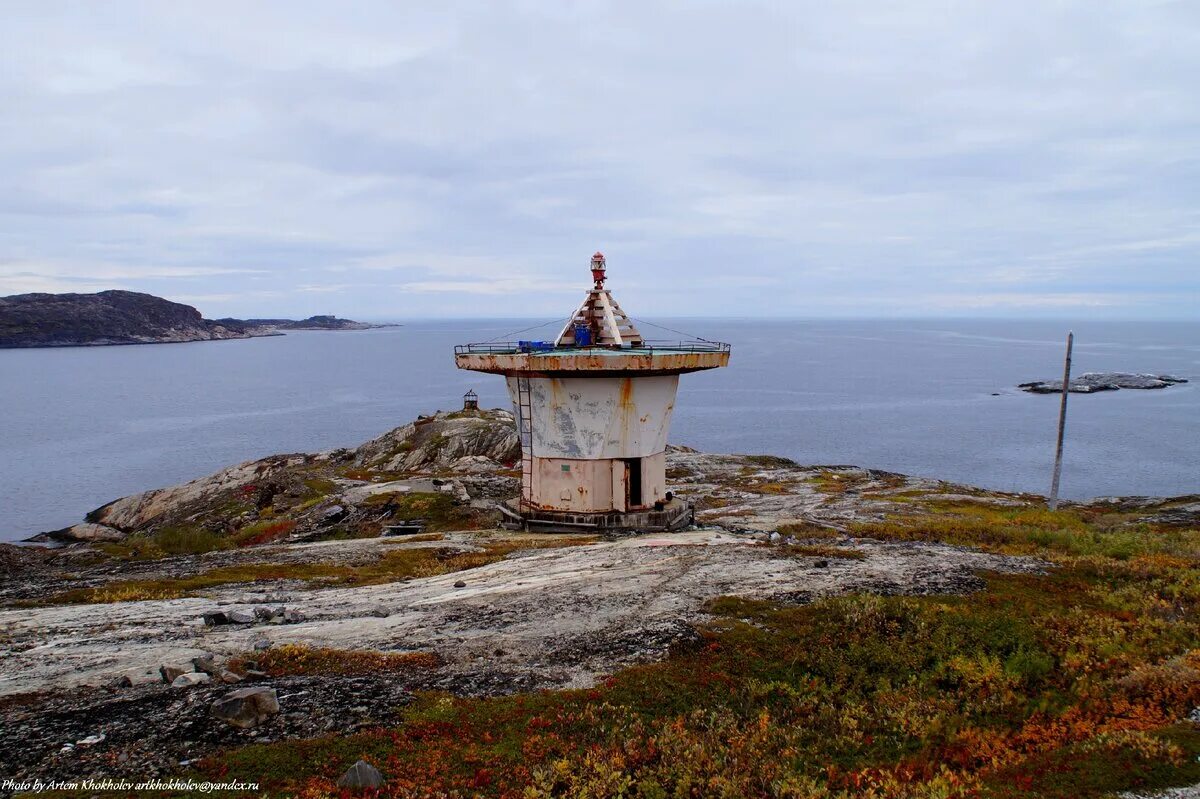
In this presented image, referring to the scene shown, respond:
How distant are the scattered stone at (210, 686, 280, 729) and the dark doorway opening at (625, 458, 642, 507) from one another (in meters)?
18.3

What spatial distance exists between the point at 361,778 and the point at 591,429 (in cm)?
1900

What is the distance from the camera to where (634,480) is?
27797 millimetres

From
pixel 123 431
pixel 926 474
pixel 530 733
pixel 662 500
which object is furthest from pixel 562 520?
pixel 123 431

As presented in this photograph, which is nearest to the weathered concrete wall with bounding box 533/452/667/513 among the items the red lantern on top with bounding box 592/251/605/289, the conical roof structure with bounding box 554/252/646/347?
the conical roof structure with bounding box 554/252/646/347

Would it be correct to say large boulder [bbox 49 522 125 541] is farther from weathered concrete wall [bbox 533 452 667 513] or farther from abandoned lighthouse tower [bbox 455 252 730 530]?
weathered concrete wall [bbox 533 452 667 513]

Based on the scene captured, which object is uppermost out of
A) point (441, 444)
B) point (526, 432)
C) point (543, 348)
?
point (543, 348)

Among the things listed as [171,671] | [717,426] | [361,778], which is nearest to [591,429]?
[171,671]

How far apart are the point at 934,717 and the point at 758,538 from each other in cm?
1378

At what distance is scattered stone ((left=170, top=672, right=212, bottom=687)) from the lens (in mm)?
10961

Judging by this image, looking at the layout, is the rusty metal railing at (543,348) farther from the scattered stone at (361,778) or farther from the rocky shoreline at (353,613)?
the scattered stone at (361,778)

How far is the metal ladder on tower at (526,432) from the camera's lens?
27.5 metres

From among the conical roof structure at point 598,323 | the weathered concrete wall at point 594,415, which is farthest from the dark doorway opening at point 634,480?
the conical roof structure at point 598,323

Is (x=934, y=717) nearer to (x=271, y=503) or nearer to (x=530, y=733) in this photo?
(x=530, y=733)

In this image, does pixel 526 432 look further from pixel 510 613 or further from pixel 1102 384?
pixel 1102 384
